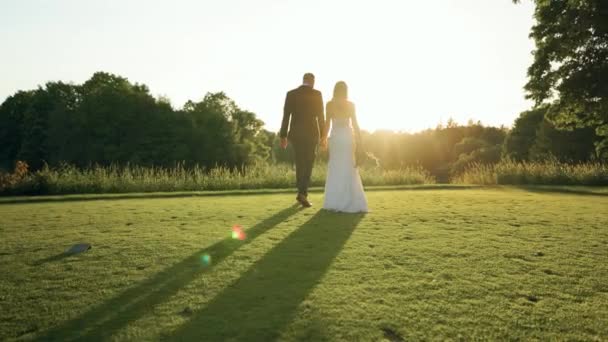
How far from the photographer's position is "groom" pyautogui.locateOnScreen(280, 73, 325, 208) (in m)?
8.55

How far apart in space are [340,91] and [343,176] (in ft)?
5.76


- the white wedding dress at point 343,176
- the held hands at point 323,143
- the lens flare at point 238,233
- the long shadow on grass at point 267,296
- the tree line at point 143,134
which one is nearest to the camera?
the long shadow on grass at point 267,296

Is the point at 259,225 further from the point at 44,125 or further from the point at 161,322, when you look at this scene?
the point at 44,125

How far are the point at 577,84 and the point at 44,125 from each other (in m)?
68.5

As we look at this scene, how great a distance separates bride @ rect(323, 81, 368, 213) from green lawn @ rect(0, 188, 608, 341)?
1.54 metres

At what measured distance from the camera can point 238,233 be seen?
216 inches

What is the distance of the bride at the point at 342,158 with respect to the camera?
7891 mm

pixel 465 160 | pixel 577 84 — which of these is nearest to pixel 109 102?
pixel 465 160

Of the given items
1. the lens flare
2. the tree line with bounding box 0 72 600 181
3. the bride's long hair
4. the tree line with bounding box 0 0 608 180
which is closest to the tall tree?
the tree line with bounding box 0 0 608 180

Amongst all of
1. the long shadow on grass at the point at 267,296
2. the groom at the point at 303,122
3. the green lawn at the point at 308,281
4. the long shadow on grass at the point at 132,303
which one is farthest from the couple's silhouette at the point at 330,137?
the long shadow on grass at the point at 132,303

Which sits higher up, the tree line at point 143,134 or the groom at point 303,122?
Result: the tree line at point 143,134

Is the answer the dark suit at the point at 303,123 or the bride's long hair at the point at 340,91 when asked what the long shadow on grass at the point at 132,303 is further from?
the bride's long hair at the point at 340,91

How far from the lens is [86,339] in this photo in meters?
2.35

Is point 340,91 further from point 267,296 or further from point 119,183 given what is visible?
point 119,183
